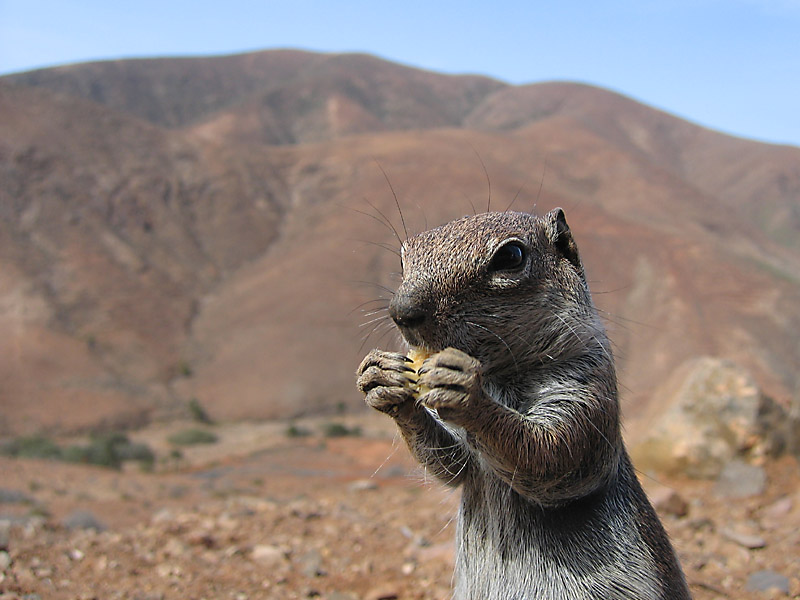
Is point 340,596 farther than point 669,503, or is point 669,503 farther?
point 669,503

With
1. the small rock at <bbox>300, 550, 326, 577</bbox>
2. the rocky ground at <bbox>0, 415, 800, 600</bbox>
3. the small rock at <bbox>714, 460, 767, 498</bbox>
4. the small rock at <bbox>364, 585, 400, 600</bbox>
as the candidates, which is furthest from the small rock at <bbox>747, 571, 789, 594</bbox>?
the small rock at <bbox>300, 550, 326, 577</bbox>

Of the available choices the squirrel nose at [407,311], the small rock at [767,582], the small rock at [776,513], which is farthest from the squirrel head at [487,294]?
the small rock at [776,513]

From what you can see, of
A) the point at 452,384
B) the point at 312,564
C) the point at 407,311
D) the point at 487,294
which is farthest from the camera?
the point at 312,564

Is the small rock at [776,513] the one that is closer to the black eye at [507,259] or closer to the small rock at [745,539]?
the small rock at [745,539]

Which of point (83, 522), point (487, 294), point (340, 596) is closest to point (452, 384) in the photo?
point (487, 294)

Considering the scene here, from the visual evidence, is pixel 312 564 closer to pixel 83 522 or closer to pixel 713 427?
pixel 83 522

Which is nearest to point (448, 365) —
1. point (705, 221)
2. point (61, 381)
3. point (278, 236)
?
point (61, 381)
